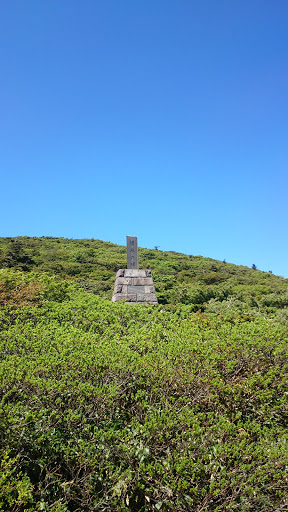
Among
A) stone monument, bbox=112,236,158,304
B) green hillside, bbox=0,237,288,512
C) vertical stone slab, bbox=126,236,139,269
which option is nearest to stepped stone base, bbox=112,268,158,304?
stone monument, bbox=112,236,158,304

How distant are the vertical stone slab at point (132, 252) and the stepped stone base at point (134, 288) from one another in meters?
0.83

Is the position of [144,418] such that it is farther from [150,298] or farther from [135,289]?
[135,289]

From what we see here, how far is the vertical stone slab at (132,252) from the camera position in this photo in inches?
472

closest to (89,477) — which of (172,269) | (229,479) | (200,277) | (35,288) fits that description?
(229,479)

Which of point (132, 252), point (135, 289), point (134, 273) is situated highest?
point (132, 252)

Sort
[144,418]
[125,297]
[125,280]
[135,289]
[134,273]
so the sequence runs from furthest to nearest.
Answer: [134,273] → [125,280] → [135,289] → [125,297] → [144,418]

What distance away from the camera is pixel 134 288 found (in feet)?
34.8

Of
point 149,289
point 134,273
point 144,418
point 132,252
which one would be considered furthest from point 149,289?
point 144,418

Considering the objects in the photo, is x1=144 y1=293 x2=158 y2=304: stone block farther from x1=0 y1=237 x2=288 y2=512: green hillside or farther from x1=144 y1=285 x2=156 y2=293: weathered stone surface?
x1=0 y1=237 x2=288 y2=512: green hillside

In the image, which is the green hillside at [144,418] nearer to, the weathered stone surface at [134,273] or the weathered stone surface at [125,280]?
the weathered stone surface at [125,280]

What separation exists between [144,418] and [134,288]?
6941 millimetres

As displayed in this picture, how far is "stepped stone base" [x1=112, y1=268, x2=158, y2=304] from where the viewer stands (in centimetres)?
1031

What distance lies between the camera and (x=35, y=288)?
300 inches

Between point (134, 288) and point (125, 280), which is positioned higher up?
point (125, 280)
